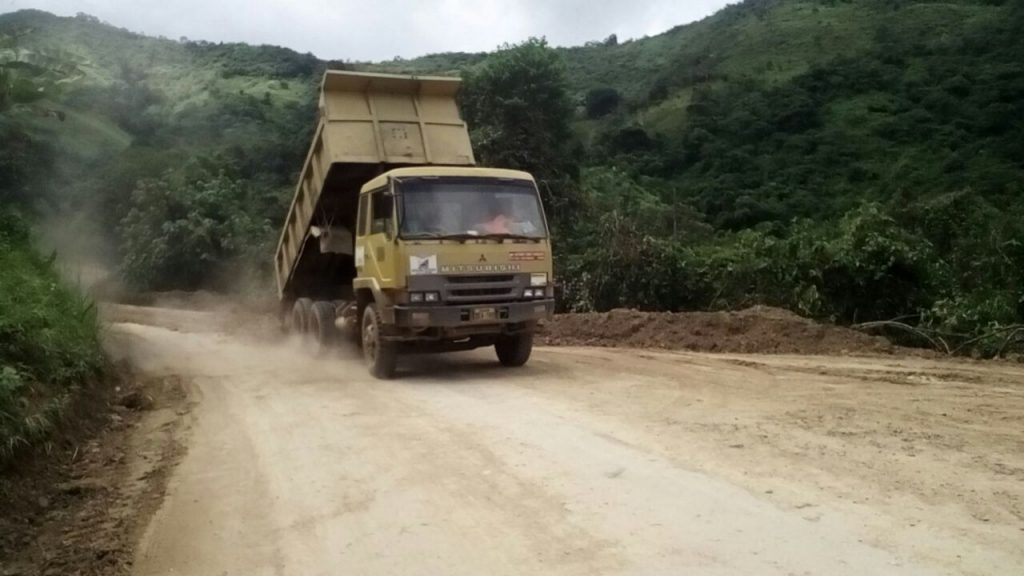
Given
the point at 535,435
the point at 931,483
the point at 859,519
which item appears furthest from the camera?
the point at 535,435

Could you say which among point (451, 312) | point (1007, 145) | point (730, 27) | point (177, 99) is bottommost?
point (451, 312)

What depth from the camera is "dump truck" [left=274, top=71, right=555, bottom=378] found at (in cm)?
1038

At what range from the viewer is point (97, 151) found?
27781 millimetres

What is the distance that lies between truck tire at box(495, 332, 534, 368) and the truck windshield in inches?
54.9

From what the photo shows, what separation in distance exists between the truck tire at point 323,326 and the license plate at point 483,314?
3.50 m

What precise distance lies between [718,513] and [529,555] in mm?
1204

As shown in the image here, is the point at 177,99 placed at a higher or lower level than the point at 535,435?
higher

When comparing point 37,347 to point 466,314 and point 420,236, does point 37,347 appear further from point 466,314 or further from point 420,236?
point 466,314

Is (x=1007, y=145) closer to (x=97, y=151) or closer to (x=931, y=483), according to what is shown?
(x=97, y=151)

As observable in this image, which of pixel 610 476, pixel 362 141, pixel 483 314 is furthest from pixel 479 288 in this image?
pixel 610 476

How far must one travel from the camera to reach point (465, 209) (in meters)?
10.6

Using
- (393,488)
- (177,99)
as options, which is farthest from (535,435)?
(177,99)

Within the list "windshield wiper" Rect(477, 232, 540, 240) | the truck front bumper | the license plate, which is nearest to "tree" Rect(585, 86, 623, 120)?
"windshield wiper" Rect(477, 232, 540, 240)

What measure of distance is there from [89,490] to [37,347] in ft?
7.96
